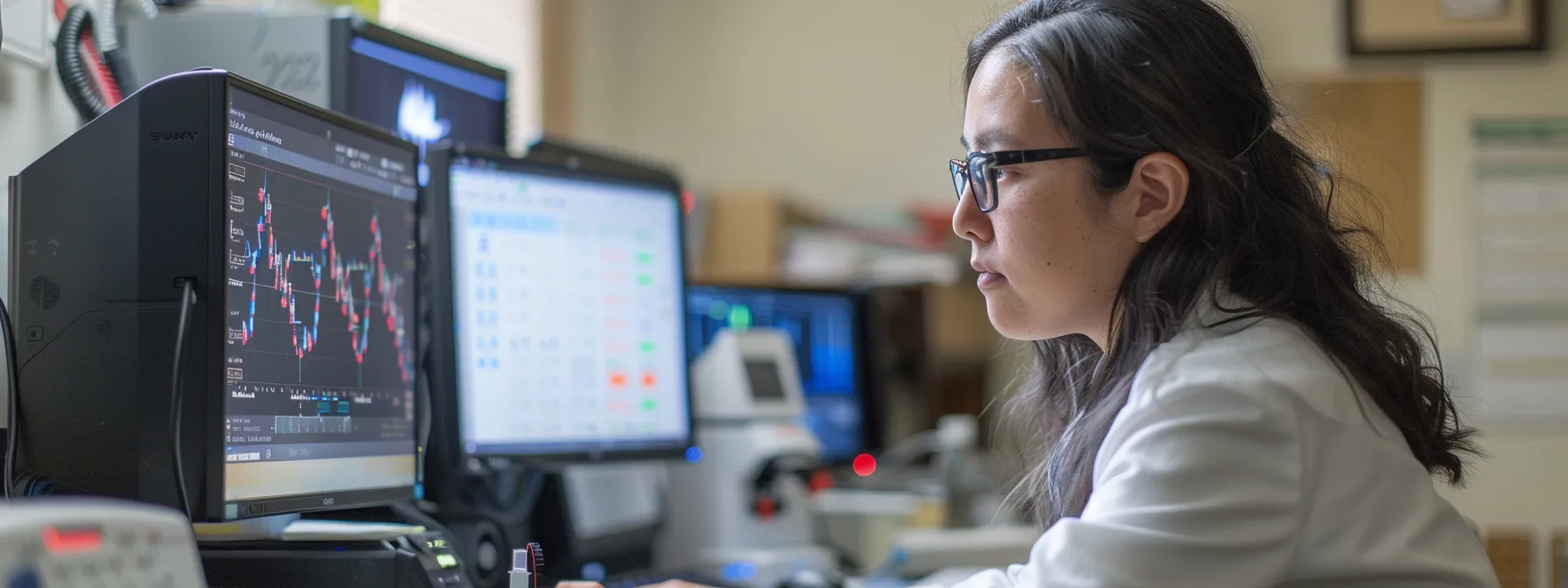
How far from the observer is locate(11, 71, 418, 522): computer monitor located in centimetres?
100

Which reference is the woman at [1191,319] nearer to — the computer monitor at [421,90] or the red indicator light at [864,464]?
the computer monitor at [421,90]

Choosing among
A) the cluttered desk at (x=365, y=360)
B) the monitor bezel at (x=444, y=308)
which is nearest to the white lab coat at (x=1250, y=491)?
the cluttered desk at (x=365, y=360)

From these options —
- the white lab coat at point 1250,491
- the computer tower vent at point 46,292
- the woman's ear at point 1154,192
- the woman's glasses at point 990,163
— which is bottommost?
the white lab coat at point 1250,491

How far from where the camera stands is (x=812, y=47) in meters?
4.01

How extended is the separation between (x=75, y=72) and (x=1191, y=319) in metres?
1.05

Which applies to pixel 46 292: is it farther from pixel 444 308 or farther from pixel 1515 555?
pixel 1515 555

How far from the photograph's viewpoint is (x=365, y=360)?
1255 millimetres

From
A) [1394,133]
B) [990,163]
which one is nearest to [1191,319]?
[990,163]

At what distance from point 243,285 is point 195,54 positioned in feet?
1.65

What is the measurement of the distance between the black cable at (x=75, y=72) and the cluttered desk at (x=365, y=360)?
34 millimetres

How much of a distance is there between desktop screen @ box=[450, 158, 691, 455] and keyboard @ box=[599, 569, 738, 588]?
170 millimetres

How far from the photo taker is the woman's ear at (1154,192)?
109 cm

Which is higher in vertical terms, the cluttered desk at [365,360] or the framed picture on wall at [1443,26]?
the framed picture on wall at [1443,26]

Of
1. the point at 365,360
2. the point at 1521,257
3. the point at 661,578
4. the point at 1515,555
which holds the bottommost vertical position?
the point at 1515,555
